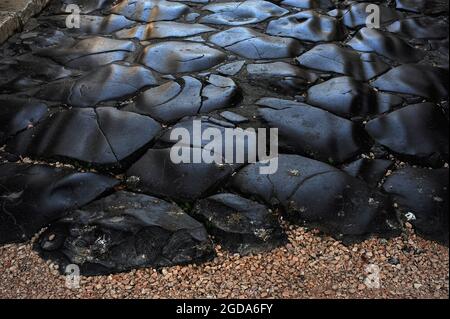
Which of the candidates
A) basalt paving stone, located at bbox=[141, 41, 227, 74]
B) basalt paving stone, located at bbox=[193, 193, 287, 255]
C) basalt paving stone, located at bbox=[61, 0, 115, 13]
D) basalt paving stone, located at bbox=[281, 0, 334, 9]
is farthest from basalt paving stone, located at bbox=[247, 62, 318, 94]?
basalt paving stone, located at bbox=[61, 0, 115, 13]

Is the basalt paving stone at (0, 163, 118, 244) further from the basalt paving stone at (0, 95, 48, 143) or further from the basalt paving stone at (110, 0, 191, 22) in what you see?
the basalt paving stone at (110, 0, 191, 22)

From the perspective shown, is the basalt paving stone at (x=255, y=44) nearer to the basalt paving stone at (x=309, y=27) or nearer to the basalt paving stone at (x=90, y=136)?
the basalt paving stone at (x=309, y=27)

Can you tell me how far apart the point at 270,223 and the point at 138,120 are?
124cm

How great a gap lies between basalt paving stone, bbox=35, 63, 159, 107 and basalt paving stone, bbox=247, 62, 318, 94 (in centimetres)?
79

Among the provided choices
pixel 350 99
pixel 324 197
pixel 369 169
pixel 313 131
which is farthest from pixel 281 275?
pixel 350 99

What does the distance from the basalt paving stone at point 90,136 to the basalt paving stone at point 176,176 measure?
180 millimetres

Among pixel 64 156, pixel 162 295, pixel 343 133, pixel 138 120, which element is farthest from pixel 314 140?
pixel 64 156

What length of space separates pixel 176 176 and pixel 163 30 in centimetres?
211

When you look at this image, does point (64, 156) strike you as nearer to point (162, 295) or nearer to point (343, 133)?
point (162, 295)

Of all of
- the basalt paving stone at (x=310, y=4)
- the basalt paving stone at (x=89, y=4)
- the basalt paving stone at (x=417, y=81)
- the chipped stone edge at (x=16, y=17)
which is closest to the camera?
the basalt paving stone at (x=417, y=81)

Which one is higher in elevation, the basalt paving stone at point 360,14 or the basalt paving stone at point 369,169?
the basalt paving stone at point 360,14

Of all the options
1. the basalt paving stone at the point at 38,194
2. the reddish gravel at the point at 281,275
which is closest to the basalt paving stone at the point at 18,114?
the basalt paving stone at the point at 38,194

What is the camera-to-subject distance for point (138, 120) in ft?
11.7

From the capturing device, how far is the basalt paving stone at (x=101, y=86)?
3.85 meters
